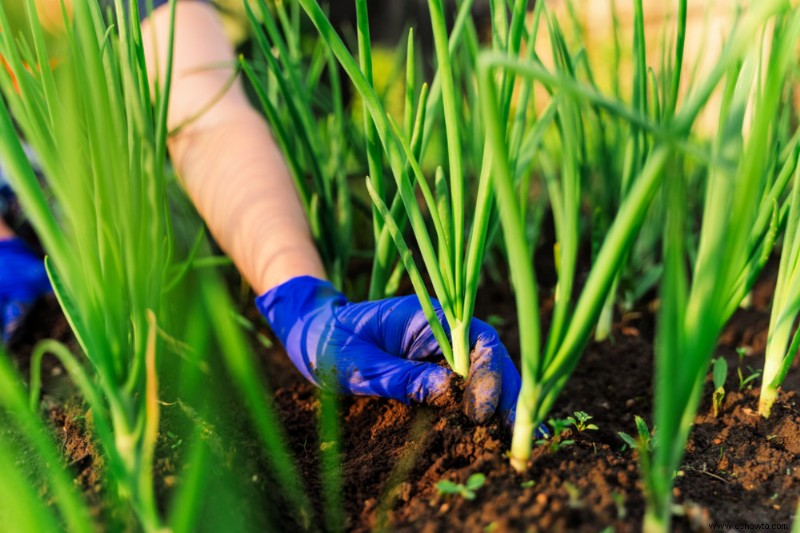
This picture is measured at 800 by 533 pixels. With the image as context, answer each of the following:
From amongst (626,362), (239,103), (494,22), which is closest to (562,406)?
(626,362)

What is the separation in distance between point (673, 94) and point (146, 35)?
3.79 feet

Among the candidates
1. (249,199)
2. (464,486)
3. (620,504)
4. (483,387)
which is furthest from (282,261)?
(620,504)

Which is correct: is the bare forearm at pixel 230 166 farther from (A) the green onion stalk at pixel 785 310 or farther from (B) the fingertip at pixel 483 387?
(A) the green onion stalk at pixel 785 310

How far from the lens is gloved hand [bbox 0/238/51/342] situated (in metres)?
1.46

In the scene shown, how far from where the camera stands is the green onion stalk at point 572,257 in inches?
19.5

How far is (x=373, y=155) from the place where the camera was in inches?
38.4

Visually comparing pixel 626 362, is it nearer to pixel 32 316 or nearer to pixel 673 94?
pixel 673 94

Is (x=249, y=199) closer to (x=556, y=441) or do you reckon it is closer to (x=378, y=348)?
(x=378, y=348)

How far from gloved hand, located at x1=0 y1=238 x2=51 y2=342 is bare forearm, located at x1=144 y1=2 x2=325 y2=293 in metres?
0.45

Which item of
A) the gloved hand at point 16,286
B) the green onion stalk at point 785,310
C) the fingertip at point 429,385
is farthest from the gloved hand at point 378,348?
the gloved hand at point 16,286

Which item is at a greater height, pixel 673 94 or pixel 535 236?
pixel 673 94

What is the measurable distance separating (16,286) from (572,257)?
1351 millimetres

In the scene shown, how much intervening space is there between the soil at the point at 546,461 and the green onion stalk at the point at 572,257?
0.24 feet

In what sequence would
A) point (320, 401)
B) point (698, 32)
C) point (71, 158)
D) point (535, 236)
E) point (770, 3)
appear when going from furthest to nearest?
point (698, 32) < point (535, 236) < point (320, 401) < point (71, 158) < point (770, 3)
